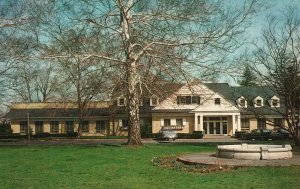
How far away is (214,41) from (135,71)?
17.9ft

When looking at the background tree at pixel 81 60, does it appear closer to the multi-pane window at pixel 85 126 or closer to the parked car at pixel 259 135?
the parked car at pixel 259 135

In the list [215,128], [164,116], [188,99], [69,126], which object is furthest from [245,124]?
[69,126]

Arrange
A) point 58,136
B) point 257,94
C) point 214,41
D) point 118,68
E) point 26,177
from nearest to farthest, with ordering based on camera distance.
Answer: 1. point 26,177
2. point 214,41
3. point 118,68
4. point 58,136
5. point 257,94

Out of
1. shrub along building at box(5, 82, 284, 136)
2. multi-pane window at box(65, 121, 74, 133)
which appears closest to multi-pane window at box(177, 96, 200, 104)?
shrub along building at box(5, 82, 284, 136)

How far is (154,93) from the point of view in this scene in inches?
1254

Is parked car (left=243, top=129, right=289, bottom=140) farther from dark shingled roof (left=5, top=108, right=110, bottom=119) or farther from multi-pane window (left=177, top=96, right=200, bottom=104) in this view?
dark shingled roof (left=5, top=108, right=110, bottom=119)

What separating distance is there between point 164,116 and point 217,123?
7241mm

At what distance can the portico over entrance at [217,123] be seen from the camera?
6088cm

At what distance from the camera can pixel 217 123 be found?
62.8m

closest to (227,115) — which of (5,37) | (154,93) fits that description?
(154,93)

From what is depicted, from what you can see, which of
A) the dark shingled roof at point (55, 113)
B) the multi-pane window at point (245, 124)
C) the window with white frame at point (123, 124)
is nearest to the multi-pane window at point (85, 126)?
the dark shingled roof at point (55, 113)

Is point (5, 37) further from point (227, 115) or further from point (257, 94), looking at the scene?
point (257, 94)

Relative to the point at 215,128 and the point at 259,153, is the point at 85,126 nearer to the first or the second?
the point at 215,128

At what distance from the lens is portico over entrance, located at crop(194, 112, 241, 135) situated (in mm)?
60875
